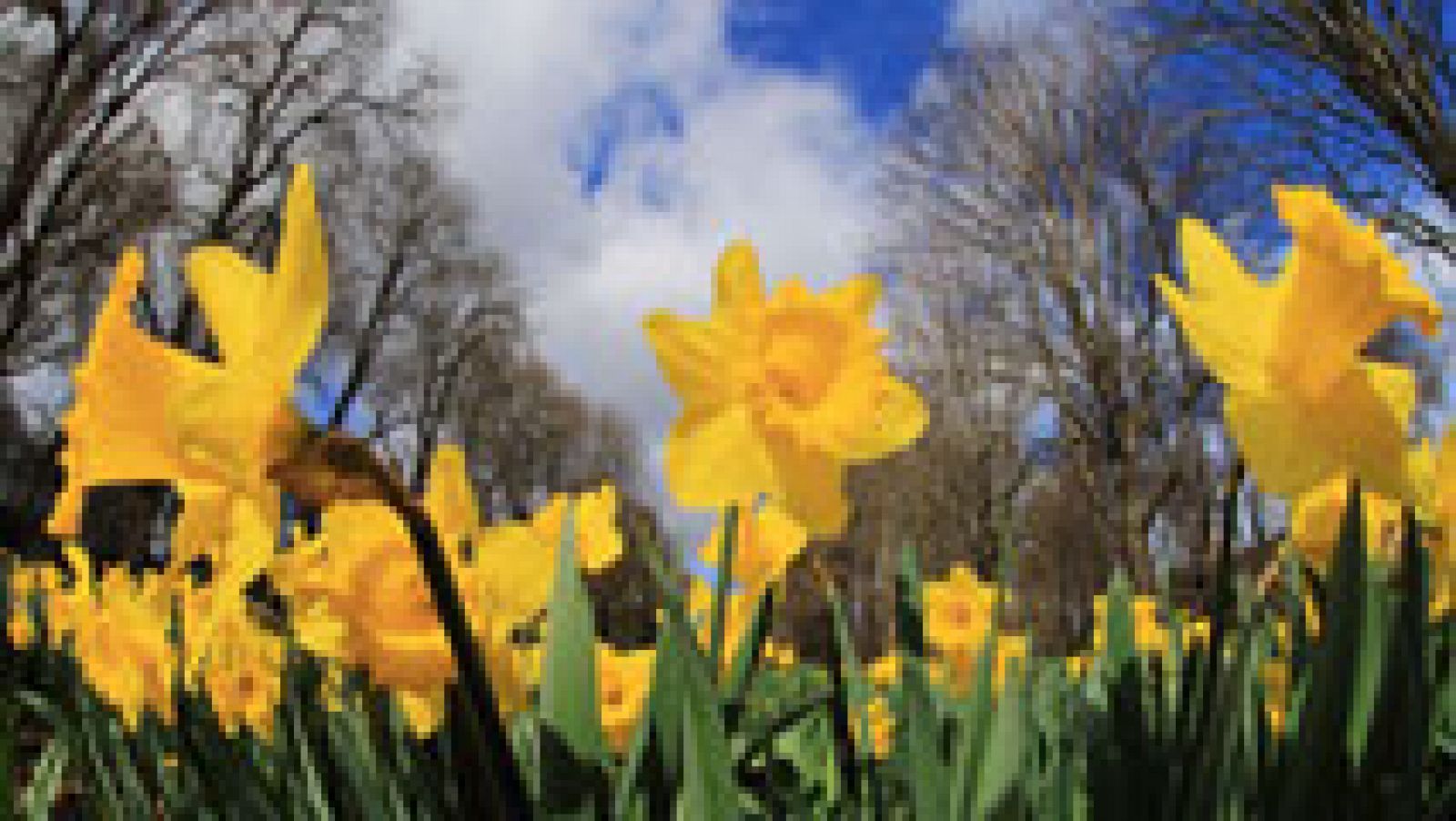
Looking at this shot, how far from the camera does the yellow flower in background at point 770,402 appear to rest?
29.5 inches

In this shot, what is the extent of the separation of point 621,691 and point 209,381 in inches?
26.5

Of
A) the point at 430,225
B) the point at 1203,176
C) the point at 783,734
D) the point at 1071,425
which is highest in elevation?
the point at 430,225

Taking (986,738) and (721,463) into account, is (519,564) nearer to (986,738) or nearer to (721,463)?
(721,463)

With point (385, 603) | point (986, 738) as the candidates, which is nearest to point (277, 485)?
point (385, 603)

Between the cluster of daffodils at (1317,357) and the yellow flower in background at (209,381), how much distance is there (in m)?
0.45

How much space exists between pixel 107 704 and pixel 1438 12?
5741 millimetres

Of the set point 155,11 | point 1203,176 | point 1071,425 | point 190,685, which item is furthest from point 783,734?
point 155,11

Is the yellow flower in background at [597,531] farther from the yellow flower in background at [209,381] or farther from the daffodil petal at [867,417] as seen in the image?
the yellow flower in background at [209,381]

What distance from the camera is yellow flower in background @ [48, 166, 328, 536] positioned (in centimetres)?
53

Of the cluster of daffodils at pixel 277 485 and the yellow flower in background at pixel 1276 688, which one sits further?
the yellow flower in background at pixel 1276 688

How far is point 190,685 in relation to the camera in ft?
5.08

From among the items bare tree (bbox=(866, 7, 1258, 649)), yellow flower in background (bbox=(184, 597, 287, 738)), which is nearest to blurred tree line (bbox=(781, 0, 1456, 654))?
bare tree (bbox=(866, 7, 1258, 649))

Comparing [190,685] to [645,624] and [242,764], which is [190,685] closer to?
[242,764]

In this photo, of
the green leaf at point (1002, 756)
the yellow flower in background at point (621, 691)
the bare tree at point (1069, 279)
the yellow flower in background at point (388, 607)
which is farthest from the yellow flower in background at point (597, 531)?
the bare tree at point (1069, 279)
